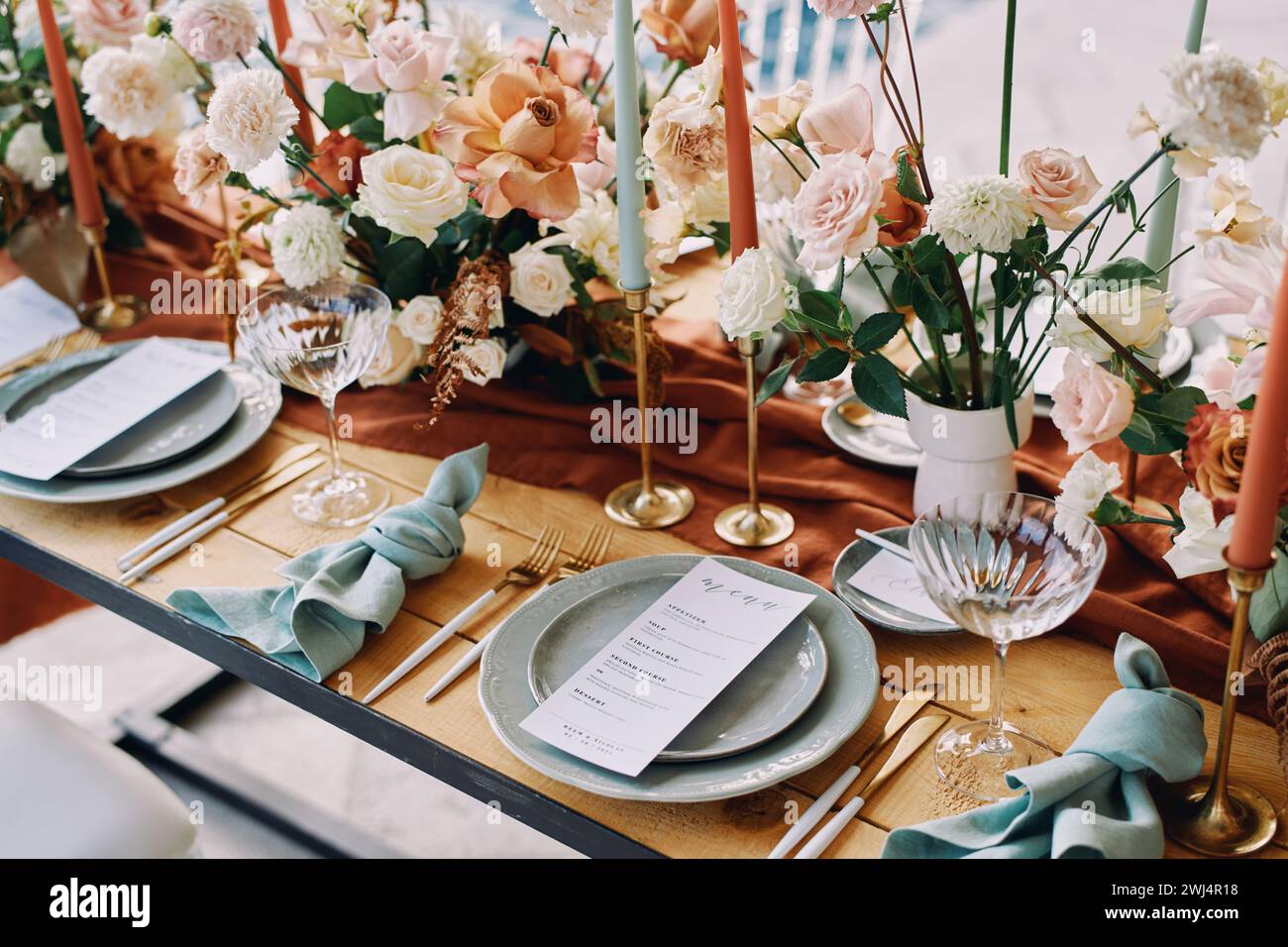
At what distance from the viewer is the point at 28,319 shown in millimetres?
1647

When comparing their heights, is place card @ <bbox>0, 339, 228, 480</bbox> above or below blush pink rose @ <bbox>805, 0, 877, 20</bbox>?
below

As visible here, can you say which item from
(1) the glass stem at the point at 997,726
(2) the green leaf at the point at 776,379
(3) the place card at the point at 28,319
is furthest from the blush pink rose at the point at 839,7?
(3) the place card at the point at 28,319

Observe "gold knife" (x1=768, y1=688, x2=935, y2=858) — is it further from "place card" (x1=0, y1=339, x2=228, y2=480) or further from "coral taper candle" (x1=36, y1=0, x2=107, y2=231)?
"coral taper candle" (x1=36, y1=0, x2=107, y2=231)

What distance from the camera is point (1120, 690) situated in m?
Result: 0.89

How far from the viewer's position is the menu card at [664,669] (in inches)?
35.3

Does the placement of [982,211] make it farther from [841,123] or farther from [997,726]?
[997,726]

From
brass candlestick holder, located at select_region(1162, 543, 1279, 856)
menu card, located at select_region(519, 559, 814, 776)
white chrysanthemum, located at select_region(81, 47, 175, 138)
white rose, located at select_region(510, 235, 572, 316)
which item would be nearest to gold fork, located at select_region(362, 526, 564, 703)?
menu card, located at select_region(519, 559, 814, 776)

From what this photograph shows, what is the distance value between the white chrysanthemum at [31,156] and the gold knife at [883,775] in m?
1.40

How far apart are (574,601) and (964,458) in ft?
1.18

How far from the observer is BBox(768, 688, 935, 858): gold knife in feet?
2.75

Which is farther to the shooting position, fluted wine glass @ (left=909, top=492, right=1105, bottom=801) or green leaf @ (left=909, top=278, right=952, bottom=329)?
green leaf @ (left=909, top=278, right=952, bottom=329)

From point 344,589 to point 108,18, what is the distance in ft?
2.98

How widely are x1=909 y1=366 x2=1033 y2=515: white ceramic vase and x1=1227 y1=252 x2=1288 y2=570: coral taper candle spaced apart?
340 mm
